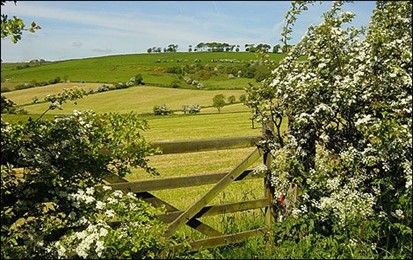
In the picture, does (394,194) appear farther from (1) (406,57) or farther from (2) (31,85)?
(2) (31,85)

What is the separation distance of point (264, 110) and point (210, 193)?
143cm

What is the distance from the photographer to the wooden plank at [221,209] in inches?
250

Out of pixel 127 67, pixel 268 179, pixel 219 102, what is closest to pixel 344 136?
pixel 268 179

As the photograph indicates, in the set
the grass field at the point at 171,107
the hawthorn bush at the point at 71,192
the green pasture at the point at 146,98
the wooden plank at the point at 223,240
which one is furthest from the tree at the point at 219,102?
the hawthorn bush at the point at 71,192

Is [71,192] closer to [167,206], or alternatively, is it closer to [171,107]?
[167,206]

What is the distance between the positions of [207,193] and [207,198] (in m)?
0.07

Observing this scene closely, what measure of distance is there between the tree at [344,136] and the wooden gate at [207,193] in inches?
10.3

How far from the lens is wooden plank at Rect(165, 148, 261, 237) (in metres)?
6.20

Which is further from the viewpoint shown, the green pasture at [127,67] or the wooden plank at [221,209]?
the green pasture at [127,67]

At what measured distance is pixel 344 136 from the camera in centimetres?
658

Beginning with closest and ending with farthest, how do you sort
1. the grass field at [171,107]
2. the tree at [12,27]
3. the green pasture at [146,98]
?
the tree at [12,27] → the grass field at [171,107] → the green pasture at [146,98]

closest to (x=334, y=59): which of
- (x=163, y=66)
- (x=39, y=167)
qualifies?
(x=39, y=167)

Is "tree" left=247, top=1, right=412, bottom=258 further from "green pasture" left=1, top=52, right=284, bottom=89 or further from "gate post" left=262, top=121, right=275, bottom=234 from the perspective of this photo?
"green pasture" left=1, top=52, right=284, bottom=89

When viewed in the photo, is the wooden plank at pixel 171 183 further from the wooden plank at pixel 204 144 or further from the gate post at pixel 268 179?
the wooden plank at pixel 204 144
